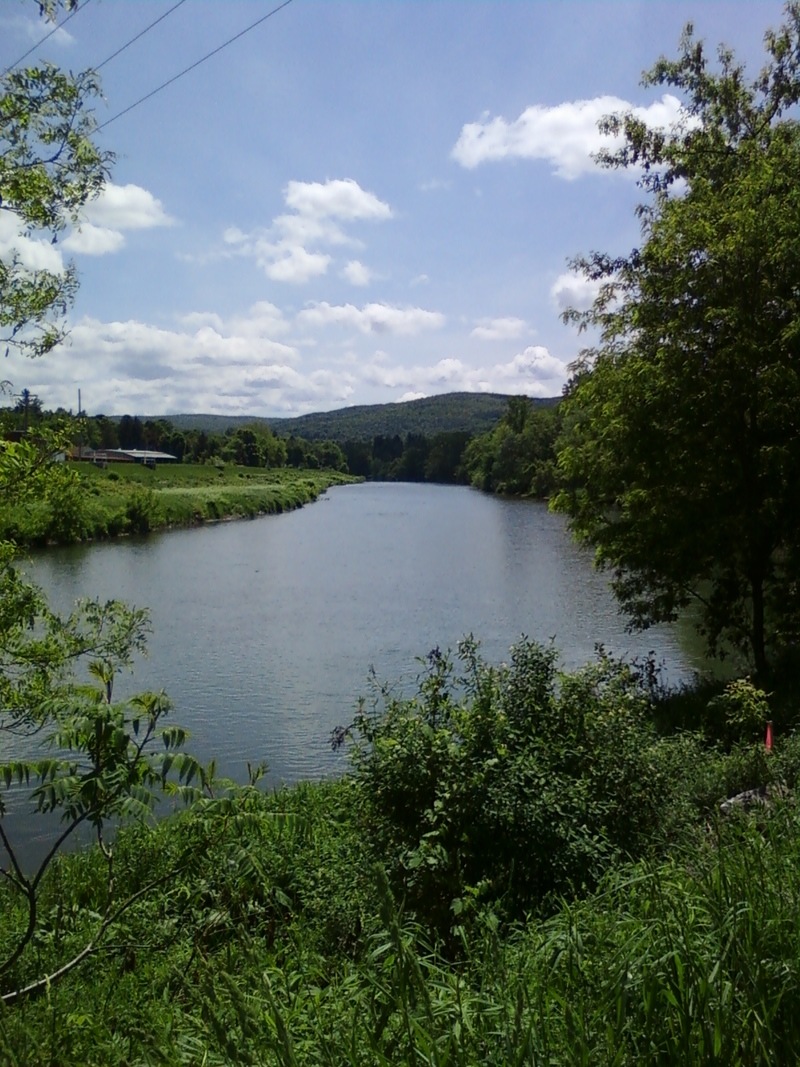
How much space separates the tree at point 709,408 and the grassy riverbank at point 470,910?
10.9ft

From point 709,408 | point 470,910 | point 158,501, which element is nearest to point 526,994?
point 470,910

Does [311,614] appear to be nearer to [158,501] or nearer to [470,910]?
[470,910]

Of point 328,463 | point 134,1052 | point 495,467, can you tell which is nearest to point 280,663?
point 134,1052

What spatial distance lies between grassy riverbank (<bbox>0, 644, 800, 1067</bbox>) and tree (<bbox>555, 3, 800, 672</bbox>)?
131 inches

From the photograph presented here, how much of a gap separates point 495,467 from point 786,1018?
291 feet

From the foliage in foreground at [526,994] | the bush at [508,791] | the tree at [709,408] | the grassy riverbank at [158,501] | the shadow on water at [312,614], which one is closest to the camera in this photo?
the foliage in foreground at [526,994]

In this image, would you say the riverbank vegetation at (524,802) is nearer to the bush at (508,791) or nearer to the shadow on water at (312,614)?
the bush at (508,791)

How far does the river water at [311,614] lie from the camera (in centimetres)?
1420

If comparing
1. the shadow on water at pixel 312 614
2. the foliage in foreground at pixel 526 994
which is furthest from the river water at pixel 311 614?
the foliage in foreground at pixel 526 994

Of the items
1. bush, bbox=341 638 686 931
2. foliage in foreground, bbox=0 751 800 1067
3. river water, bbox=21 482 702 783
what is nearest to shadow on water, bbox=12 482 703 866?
river water, bbox=21 482 702 783

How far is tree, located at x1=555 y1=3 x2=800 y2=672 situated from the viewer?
10.8m

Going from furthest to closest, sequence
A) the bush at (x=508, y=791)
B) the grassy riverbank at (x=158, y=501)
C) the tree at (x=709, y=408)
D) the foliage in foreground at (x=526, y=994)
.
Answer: the grassy riverbank at (x=158, y=501) < the tree at (x=709, y=408) < the bush at (x=508, y=791) < the foliage in foreground at (x=526, y=994)

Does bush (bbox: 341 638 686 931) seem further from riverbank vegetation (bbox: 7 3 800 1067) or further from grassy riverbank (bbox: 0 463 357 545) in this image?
grassy riverbank (bbox: 0 463 357 545)

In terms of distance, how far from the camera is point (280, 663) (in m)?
17.8
